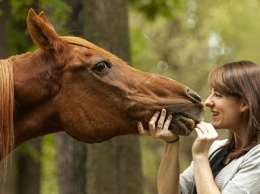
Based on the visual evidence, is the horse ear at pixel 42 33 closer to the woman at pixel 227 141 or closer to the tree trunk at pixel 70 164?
the woman at pixel 227 141

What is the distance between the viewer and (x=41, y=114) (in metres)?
4.21

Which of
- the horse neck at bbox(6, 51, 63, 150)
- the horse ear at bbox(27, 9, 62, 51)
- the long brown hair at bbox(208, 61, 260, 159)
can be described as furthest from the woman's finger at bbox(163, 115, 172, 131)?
the horse ear at bbox(27, 9, 62, 51)

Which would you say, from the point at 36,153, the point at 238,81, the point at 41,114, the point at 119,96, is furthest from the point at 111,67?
the point at 36,153

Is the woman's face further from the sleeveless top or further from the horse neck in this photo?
the horse neck

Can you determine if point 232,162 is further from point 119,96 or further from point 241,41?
point 241,41

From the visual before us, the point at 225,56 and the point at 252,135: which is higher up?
the point at 225,56

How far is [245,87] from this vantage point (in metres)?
4.25

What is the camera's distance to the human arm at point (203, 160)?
13.3 feet

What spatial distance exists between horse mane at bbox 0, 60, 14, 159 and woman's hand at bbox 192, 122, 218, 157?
1092mm

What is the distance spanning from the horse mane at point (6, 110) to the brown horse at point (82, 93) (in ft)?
0.43

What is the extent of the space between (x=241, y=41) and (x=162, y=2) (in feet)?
43.4

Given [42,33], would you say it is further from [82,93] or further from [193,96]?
[193,96]

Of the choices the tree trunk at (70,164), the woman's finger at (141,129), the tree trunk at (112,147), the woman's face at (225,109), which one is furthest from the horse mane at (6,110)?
the tree trunk at (70,164)

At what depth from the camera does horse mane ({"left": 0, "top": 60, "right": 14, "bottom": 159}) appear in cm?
395
